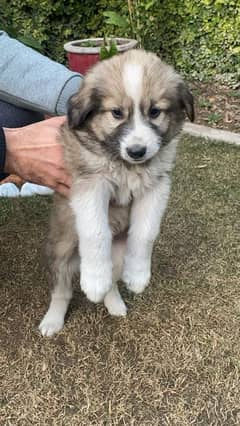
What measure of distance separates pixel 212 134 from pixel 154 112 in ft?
9.01

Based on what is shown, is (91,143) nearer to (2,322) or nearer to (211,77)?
(2,322)

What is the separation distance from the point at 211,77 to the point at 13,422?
15.4 ft

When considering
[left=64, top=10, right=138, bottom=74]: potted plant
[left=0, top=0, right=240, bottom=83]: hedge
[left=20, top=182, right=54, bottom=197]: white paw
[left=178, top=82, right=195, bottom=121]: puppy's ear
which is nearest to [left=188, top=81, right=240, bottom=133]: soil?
[left=0, top=0, right=240, bottom=83]: hedge

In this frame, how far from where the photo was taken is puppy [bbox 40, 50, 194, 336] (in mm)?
2105

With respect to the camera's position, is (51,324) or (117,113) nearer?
(117,113)

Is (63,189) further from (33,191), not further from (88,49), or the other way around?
(88,49)

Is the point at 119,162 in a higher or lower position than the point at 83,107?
lower

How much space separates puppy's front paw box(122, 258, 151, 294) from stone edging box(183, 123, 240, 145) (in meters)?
2.53

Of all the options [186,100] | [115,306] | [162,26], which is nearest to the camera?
[186,100]

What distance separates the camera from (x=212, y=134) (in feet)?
15.8

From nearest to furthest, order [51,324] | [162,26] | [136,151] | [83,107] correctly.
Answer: [136,151] → [83,107] → [51,324] → [162,26]

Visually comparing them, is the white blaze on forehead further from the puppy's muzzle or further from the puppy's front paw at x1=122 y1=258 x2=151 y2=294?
the puppy's front paw at x1=122 y1=258 x2=151 y2=294

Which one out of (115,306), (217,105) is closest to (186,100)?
(115,306)

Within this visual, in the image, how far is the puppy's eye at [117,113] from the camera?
2.12m
